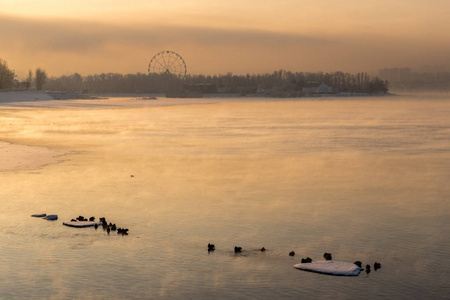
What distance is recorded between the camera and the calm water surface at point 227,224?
12.0 m

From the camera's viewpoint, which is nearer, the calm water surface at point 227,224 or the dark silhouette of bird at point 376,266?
the calm water surface at point 227,224

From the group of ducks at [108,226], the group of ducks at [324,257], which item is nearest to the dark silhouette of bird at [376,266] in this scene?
the group of ducks at [324,257]

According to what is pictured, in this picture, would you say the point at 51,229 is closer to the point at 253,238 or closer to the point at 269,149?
the point at 253,238

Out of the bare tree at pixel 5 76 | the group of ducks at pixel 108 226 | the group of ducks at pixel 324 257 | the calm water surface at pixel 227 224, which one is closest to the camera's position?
the calm water surface at pixel 227 224

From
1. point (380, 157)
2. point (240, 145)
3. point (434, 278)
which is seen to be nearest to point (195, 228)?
point (434, 278)

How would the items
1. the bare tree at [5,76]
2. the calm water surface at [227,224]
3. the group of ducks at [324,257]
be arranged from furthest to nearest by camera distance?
the bare tree at [5,76] < the group of ducks at [324,257] < the calm water surface at [227,224]

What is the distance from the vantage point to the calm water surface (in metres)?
12.0

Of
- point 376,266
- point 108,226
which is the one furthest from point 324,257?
point 108,226

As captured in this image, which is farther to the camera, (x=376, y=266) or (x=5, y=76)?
(x=5, y=76)

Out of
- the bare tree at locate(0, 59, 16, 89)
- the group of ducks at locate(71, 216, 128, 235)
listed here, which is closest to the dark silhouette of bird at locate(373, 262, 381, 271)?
the group of ducks at locate(71, 216, 128, 235)

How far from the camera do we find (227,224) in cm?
1689

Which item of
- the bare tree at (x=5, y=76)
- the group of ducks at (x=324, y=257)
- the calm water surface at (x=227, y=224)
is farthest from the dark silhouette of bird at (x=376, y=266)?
the bare tree at (x=5, y=76)

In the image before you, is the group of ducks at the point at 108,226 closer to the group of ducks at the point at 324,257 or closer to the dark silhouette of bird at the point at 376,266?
the group of ducks at the point at 324,257

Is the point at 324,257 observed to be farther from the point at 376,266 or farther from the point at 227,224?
the point at 227,224
